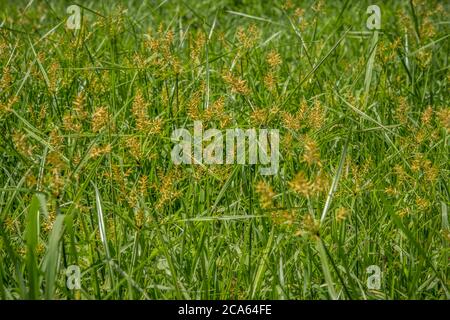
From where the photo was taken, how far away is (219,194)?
83.3 inches

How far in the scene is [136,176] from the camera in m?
2.45

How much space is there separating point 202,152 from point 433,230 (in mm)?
668

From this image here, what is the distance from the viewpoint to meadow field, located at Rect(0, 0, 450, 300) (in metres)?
1.87

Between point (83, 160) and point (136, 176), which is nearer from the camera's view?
point (83, 160)

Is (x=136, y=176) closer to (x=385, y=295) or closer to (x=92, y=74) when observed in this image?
(x=92, y=74)

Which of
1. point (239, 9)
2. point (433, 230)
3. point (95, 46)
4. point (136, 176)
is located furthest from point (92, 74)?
point (239, 9)

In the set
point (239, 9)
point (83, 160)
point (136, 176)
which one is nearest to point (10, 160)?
point (136, 176)

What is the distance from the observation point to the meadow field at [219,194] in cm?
187

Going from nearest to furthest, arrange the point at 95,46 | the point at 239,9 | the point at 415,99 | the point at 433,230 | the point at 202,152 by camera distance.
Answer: the point at 433,230 → the point at 202,152 → the point at 415,99 → the point at 95,46 → the point at 239,9

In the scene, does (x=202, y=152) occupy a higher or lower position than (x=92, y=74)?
lower

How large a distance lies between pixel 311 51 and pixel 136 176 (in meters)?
1.27

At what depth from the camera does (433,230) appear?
2.02 meters

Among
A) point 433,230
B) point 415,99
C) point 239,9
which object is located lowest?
point 433,230

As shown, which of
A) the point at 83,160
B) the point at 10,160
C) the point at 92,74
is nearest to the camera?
Result: the point at 83,160
